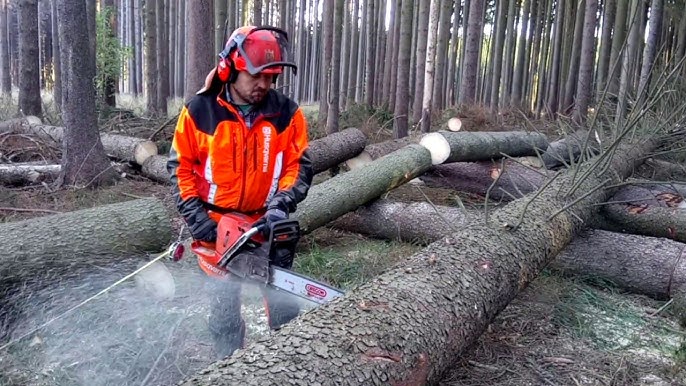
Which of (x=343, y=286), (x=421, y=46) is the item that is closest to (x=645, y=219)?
(x=343, y=286)

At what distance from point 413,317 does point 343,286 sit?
1853 mm

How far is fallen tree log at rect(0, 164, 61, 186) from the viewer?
258 inches

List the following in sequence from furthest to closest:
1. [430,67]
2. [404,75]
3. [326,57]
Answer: [326,57] < [404,75] < [430,67]

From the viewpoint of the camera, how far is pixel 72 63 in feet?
20.6

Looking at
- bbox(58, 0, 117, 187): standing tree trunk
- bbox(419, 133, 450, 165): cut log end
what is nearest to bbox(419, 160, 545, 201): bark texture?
bbox(419, 133, 450, 165): cut log end

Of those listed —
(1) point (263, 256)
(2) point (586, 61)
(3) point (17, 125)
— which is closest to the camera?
(1) point (263, 256)

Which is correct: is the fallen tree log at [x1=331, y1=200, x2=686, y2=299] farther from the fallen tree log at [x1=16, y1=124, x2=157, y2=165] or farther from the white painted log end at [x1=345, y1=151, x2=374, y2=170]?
the fallen tree log at [x1=16, y1=124, x2=157, y2=165]

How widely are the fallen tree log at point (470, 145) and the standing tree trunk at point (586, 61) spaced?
11.5 feet

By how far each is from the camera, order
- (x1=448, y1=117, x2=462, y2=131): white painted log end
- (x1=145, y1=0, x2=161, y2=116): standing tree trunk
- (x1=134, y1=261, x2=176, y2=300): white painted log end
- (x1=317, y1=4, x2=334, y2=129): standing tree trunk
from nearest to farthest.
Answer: (x1=134, y1=261, x2=176, y2=300): white painted log end, (x1=448, y1=117, x2=462, y2=131): white painted log end, (x1=317, y1=4, x2=334, y2=129): standing tree trunk, (x1=145, y1=0, x2=161, y2=116): standing tree trunk

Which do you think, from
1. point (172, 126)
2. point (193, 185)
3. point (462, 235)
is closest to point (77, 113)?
point (172, 126)

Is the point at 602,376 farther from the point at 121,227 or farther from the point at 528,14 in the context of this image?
the point at 528,14

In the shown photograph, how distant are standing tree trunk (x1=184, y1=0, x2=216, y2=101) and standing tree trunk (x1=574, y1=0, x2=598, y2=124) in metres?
6.15

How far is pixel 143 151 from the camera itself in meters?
7.14

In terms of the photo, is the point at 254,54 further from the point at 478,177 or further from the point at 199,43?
the point at 199,43
